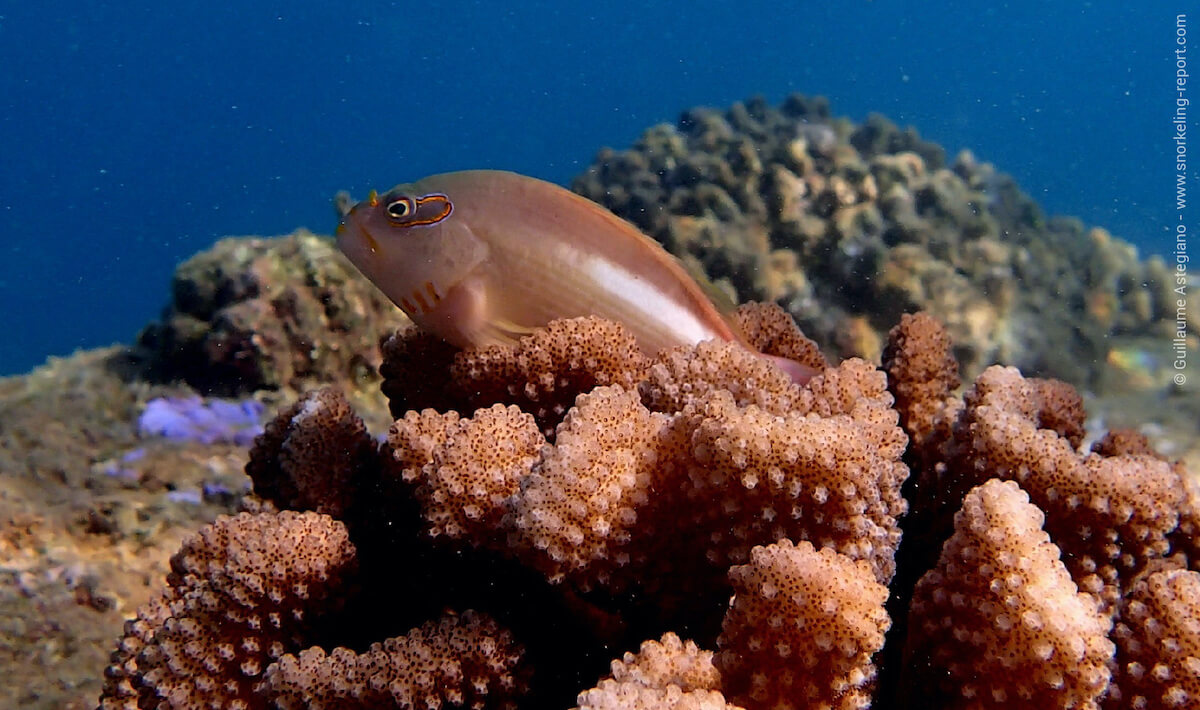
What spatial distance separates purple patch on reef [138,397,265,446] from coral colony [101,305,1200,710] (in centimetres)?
360

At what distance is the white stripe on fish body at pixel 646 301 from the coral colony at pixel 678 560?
0.36 m

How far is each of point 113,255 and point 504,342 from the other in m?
133

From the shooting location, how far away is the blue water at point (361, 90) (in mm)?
114625

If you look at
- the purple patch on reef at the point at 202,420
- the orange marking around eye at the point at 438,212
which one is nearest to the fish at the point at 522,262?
the orange marking around eye at the point at 438,212

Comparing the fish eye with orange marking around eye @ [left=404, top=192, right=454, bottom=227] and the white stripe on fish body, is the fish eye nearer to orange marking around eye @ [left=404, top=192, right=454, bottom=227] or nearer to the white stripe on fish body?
orange marking around eye @ [left=404, top=192, right=454, bottom=227]

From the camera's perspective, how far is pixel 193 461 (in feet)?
16.3

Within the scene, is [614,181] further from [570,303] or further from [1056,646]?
[1056,646]

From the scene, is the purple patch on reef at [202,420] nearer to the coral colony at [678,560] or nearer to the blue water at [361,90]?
the coral colony at [678,560]

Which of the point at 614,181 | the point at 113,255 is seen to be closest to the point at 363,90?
the point at 113,255

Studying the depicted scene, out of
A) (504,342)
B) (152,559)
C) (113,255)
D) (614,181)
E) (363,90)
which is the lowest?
(152,559)

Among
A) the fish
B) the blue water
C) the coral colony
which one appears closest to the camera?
the coral colony

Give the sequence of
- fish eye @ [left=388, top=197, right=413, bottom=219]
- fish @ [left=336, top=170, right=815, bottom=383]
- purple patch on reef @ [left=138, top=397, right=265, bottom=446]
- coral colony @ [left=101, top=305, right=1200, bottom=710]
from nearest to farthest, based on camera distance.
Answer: coral colony @ [left=101, top=305, right=1200, bottom=710]
fish @ [left=336, top=170, right=815, bottom=383]
fish eye @ [left=388, top=197, right=413, bottom=219]
purple patch on reef @ [left=138, top=397, right=265, bottom=446]

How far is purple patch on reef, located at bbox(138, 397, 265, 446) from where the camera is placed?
5.31 m

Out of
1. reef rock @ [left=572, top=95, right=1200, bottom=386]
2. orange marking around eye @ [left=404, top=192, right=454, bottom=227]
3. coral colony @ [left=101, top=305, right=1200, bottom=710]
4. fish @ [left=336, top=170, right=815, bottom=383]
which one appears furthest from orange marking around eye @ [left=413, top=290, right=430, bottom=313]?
reef rock @ [left=572, top=95, right=1200, bottom=386]
